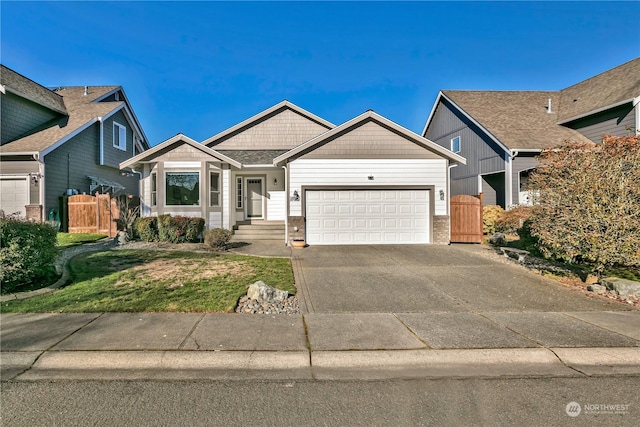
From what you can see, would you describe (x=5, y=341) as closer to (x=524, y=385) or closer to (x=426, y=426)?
(x=426, y=426)

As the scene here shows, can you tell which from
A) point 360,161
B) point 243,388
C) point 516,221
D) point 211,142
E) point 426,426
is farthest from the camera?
point 211,142

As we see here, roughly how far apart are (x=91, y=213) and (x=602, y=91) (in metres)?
25.6

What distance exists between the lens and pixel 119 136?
19578 millimetres

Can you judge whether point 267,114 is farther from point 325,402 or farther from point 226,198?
point 325,402

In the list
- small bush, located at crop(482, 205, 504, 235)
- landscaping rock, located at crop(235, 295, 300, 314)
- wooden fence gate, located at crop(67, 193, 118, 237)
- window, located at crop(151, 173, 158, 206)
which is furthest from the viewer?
small bush, located at crop(482, 205, 504, 235)

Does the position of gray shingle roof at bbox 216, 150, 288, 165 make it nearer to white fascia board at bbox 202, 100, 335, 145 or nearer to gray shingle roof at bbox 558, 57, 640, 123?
white fascia board at bbox 202, 100, 335, 145

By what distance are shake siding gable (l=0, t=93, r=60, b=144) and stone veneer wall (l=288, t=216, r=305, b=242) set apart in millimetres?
14116

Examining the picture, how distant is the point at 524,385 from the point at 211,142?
17382mm

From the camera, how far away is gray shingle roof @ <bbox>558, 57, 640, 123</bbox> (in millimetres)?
14953

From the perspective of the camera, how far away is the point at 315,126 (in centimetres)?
1852

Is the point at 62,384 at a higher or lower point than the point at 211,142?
lower

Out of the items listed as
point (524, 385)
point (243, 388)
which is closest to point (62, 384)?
point (243, 388)

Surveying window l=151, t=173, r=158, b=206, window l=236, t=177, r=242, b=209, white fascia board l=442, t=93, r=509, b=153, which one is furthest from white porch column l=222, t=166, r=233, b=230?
white fascia board l=442, t=93, r=509, b=153

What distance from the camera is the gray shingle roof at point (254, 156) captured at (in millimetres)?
15284
